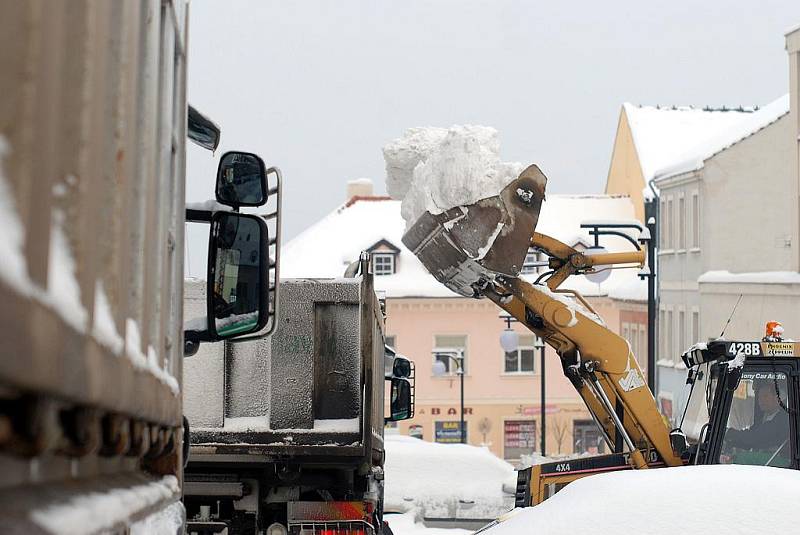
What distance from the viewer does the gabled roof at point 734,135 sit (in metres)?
33.6

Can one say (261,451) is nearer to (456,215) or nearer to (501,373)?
(456,215)

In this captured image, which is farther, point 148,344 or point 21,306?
point 148,344

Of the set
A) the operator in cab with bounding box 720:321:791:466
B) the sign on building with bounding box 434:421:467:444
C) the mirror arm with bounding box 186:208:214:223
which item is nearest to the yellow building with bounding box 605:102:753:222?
the sign on building with bounding box 434:421:467:444

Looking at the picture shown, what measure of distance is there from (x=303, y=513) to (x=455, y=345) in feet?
130

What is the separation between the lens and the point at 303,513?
24.4ft

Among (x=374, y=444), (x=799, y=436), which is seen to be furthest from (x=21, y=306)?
(x=799, y=436)

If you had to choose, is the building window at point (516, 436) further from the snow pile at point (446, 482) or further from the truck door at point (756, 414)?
the truck door at point (756, 414)

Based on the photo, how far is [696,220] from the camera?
3569cm

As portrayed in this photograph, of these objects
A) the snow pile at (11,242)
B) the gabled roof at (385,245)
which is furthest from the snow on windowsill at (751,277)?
the snow pile at (11,242)

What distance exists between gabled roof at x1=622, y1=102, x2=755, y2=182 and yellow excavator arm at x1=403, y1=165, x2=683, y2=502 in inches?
1339

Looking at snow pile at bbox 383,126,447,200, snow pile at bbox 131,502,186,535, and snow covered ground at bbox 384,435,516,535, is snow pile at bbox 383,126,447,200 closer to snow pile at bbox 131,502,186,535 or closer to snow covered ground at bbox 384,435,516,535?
snow covered ground at bbox 384,435,516,535

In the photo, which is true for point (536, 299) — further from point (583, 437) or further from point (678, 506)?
point (583, 437)

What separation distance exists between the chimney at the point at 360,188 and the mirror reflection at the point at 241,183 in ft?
164

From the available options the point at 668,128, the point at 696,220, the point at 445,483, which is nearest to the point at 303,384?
the point at 445,483
